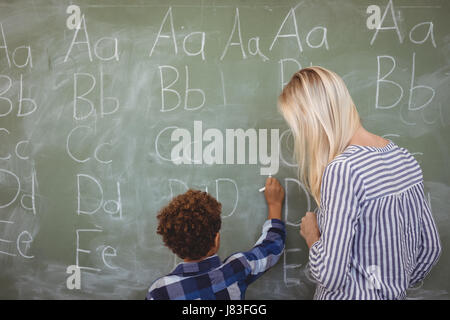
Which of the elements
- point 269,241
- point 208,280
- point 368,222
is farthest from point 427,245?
point 208,280

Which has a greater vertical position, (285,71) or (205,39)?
(205,39)

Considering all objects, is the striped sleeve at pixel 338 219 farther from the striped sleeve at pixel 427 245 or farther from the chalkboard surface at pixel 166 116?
the chalkboard surface at pixel 166 116

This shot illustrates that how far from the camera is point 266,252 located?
1.33 meters

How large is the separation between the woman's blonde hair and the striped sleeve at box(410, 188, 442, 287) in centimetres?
39

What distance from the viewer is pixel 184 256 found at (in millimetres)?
1168

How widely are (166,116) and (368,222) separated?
1.01 meters

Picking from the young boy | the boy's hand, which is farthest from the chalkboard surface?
the young boy

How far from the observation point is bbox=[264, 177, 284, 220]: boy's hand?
1555 mm

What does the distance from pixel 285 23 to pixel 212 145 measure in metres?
0.66

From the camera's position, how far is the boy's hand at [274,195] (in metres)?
1.55

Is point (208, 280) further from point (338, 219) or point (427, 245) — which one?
point (427, 245)
